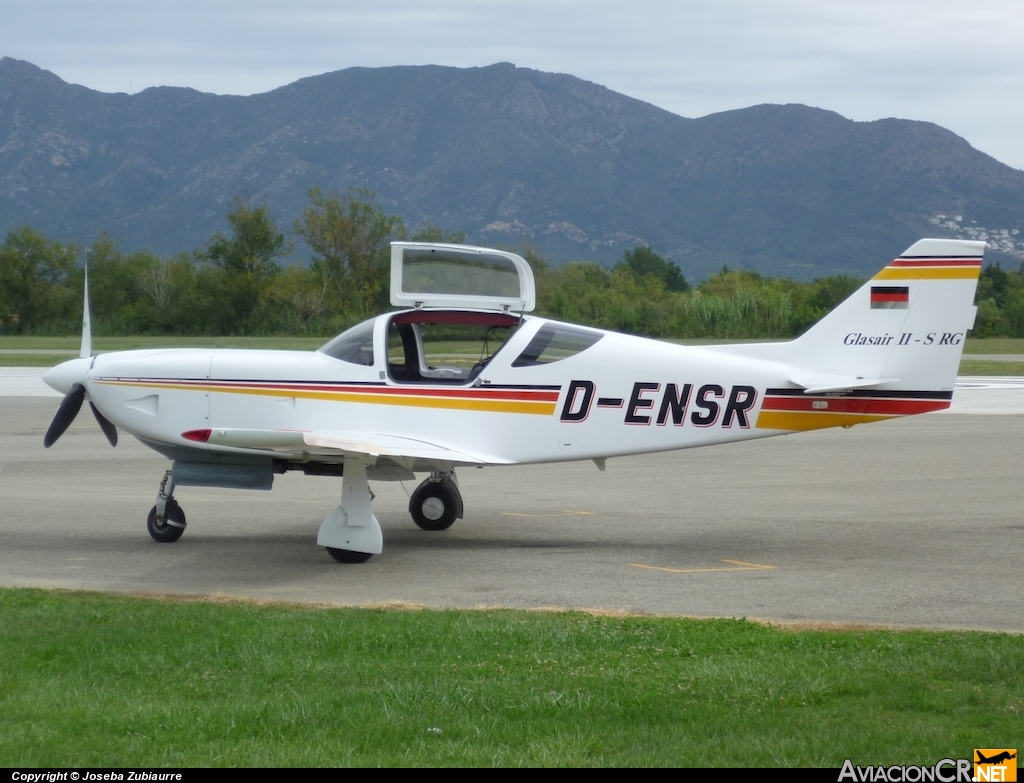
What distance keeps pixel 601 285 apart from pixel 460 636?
198 ft

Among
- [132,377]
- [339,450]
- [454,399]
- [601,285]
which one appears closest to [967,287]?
[454,399]

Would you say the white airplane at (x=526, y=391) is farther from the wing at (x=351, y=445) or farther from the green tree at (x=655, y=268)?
the green tree at (x=655, y=268)

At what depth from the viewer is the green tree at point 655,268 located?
8694 cm

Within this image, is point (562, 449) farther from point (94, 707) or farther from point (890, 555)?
point (94, 707)

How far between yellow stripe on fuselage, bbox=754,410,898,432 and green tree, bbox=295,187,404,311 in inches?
1793

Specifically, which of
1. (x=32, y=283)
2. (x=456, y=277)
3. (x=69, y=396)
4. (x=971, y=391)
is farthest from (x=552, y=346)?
(x=32, y=283)

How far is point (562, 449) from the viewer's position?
1020 centimetres

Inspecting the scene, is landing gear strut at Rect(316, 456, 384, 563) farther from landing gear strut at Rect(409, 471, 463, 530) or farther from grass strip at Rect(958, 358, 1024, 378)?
grass strip at Rect(958, 358, 1024, 378)

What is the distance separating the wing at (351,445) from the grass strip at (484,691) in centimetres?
185

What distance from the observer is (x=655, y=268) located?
312 feet

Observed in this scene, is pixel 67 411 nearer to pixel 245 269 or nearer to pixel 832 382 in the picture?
pixel 832 382

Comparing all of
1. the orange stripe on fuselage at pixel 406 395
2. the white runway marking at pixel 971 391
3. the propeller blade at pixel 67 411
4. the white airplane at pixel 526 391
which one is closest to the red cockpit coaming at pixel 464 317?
the white airplane at pixel 526 391

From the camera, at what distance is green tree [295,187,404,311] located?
181 ft

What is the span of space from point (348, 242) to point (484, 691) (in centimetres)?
5196
